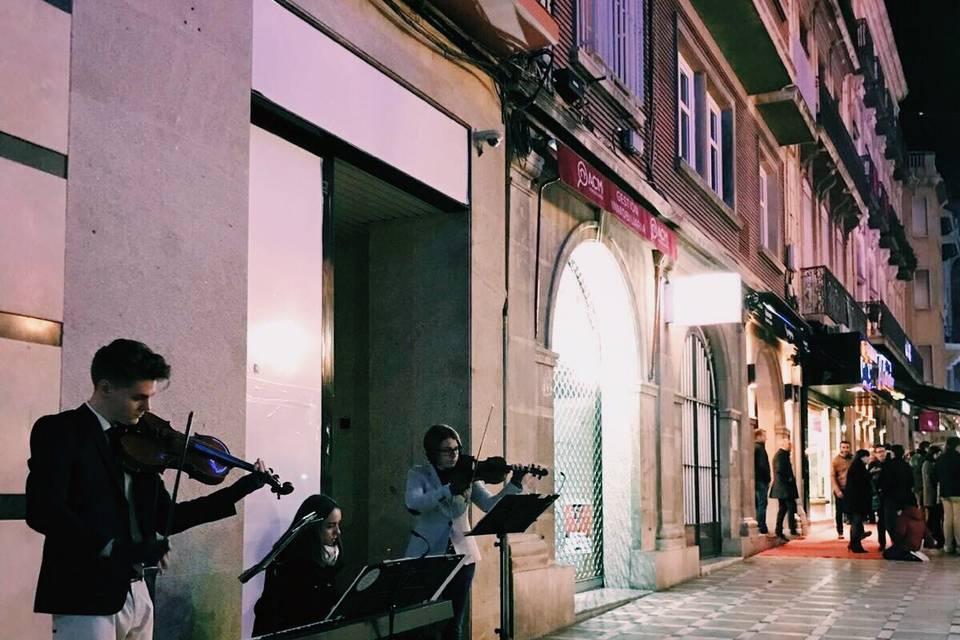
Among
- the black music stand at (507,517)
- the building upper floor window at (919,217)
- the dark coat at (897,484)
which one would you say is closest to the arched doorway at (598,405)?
the black music stand at (507,517)

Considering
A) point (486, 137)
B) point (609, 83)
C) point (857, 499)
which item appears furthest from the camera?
point (857, 499)

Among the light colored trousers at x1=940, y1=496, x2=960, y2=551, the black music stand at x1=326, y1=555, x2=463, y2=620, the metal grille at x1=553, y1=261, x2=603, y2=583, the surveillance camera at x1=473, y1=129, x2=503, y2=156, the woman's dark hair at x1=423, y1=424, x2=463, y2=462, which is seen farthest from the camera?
the light colored trousers at x1=940, y1=496, x2=960, y2=551

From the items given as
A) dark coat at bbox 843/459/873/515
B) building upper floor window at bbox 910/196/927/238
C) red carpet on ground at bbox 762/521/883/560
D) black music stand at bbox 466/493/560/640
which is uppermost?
building upper floor window at bbox 910/196/927/238

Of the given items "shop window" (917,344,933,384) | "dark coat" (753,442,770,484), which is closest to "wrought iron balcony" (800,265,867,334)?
"dark coat" (753,442,770,484)

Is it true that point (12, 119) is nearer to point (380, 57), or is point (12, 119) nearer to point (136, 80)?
point (136, 80)

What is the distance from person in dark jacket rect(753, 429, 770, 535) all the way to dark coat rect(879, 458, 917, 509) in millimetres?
2281

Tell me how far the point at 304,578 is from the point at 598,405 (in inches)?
290

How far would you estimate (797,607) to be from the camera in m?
11.4

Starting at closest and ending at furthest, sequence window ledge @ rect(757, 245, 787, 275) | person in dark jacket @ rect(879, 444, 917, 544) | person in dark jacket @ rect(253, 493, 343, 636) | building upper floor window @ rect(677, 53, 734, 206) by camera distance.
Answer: person in dark jacket @ rect(253, 493, 343, 636)
building upper floor window @ rect(677, 53, 734, 206)
person in dark jacket @ rect(879, 444, 917, 544)
window ledge @ rect(757, 245, 787, 275)

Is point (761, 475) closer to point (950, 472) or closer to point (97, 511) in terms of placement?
point (950, 472)

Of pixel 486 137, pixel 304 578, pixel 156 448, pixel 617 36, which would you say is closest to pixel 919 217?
pixel 617 36

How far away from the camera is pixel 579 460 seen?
1252 cm

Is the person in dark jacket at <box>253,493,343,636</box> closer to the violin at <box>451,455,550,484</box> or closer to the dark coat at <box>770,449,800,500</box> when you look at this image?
the violin at <box>451,455,550,484</box>

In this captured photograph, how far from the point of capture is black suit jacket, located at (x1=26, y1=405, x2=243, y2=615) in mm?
3523
